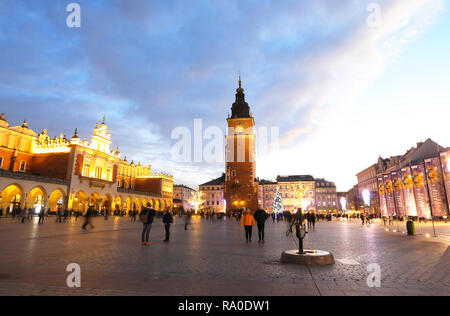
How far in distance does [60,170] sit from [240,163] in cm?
3234

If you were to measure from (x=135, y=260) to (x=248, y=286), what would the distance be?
11.6ft

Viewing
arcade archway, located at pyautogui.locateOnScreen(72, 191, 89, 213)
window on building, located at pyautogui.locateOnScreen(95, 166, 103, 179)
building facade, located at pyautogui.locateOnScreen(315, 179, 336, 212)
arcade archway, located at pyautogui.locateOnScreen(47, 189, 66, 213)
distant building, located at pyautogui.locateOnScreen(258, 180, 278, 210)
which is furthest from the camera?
building facade, located at pyautogui.locateOnScreen(315, 179, 336, 212)

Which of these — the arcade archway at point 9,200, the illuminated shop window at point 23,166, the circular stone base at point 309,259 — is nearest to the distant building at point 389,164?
the circular stone base at point 309,259

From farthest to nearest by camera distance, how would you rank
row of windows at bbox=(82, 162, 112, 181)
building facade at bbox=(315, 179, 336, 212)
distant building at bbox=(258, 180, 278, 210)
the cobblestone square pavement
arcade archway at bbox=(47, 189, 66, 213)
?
building facade at bbox=(315, 179, 336, 212), distant building at bbox=(258, 180, 278, 210), row of windows at bbox=(82, 162, 112, 181), arcade archway at bbox=(47, 189, 66, 213), the cobblestone square pavement

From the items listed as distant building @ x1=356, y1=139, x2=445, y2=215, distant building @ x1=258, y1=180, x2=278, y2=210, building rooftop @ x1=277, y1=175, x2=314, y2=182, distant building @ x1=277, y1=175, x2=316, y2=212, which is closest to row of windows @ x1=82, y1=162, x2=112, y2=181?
distant building @ x1=356, y1=139, x2=445, y2=215

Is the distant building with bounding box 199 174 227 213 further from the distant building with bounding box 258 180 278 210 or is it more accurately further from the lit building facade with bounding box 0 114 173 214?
the lit building facade with bounding box 0 114 173 214

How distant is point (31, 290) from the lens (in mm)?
3861

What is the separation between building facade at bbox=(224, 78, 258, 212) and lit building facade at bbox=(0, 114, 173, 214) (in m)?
19.6

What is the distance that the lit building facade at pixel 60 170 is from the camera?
3516 cm

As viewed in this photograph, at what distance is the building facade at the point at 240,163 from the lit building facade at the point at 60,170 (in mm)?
19561

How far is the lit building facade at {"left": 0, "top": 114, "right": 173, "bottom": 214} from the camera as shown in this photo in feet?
→ 115

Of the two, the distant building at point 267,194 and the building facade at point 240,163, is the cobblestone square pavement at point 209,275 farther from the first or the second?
the distant building at point 267,194
